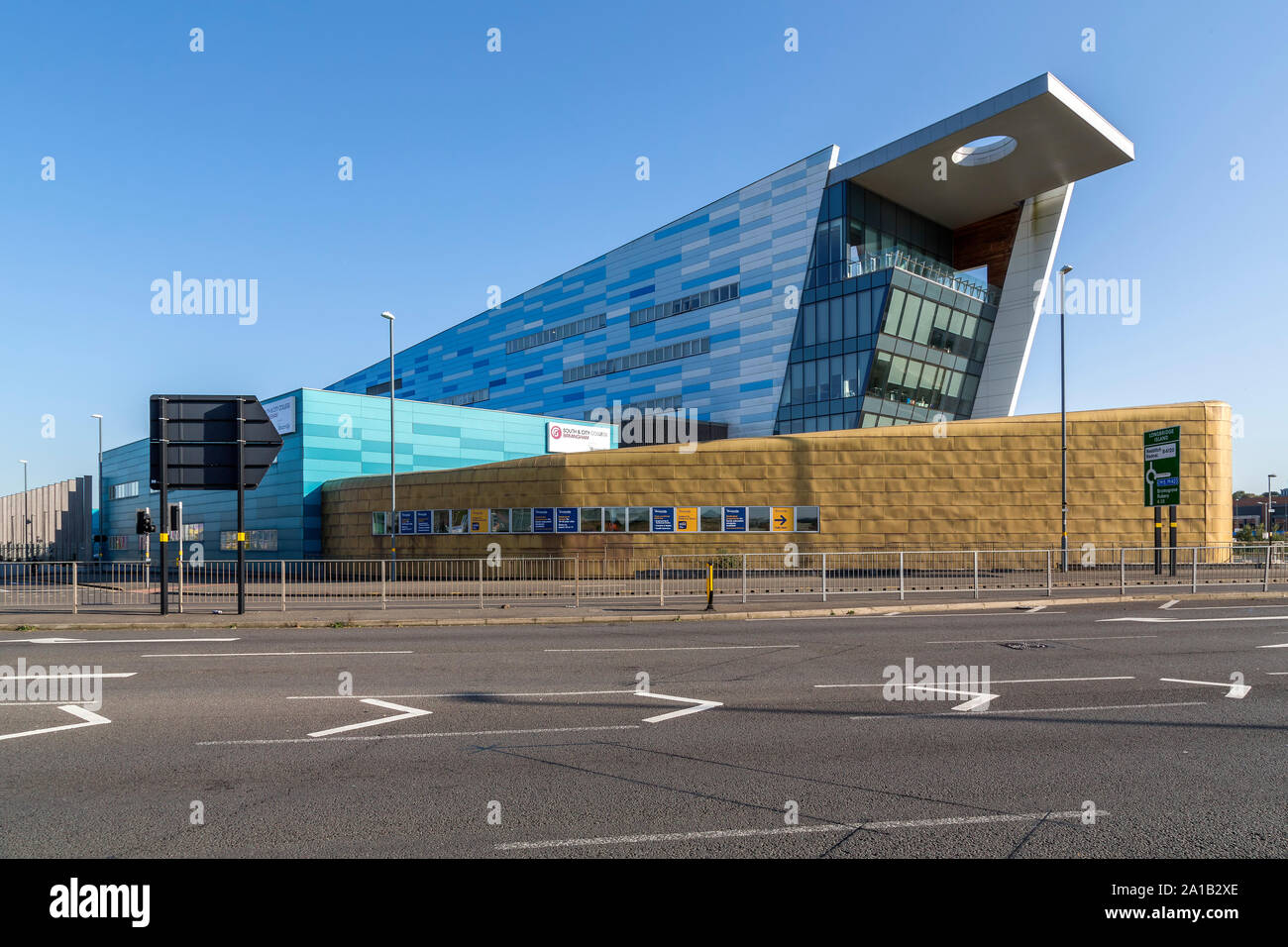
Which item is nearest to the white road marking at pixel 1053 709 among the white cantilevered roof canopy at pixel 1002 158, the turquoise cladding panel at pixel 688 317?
the white cantilevered roof canopy at pixel 1002 158

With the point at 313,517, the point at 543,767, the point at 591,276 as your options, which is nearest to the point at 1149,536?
the point at 543,767

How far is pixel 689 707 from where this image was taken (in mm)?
8406

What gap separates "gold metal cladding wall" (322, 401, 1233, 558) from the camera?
30359 mm

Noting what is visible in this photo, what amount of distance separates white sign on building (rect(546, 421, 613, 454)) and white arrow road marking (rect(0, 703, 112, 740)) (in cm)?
4231

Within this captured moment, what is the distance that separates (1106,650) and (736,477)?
19.8 meters

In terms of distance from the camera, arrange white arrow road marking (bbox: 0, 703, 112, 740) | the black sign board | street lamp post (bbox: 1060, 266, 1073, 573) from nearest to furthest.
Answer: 1. white arrow road marking (bbox: 0, 703, 112, 740)
2. the black sign board
3. street lamp post (bbox: 1060, 266, 1073, 573)

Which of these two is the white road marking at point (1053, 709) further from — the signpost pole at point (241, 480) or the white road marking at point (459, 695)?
the signpost pole at point (241, 480)

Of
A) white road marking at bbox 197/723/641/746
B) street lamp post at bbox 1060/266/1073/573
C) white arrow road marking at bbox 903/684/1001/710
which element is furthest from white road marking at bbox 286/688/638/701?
street lamp post at bbox 1060/266/1073/573

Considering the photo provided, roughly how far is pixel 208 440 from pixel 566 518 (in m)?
15.8

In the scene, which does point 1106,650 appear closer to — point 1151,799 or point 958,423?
point 1151,799

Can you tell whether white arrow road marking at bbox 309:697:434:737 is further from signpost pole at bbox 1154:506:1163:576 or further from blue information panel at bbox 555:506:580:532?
signpost pole at bbox 1154:506:1163:576

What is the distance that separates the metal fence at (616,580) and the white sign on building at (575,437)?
83.5 feet

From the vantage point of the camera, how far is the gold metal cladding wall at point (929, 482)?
3036 centimetres

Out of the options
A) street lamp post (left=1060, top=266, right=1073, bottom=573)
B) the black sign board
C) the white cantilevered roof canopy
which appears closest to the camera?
the black sign board
